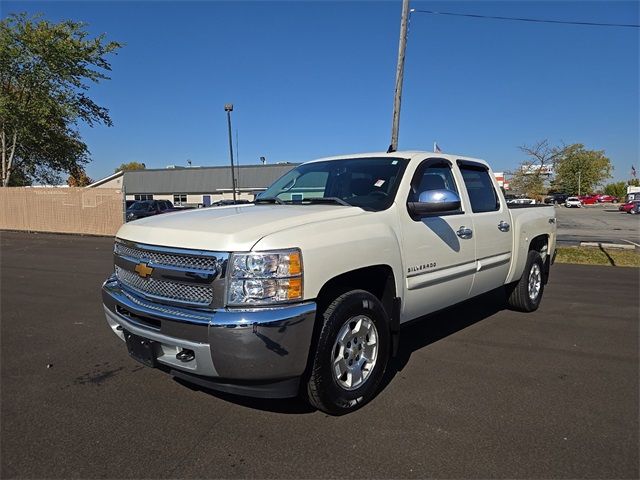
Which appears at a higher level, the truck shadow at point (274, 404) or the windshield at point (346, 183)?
the windshield at point (346, 183)

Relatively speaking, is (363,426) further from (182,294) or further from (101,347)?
(101,347)

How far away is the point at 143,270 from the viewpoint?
317 cm

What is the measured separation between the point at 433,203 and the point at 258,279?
5.19 ft

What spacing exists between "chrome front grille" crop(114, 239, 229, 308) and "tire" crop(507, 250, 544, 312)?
4.27 meters

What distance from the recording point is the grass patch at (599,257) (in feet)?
33.3

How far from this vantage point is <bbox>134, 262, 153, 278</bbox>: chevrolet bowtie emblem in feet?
10.2

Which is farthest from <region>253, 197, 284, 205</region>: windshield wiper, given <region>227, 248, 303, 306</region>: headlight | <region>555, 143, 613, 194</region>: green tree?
<region>555, 143, 613, 194</region>: green tree

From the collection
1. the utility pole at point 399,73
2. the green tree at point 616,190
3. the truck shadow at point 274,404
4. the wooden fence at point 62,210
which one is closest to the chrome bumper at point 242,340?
the truck shadow at point 274,404

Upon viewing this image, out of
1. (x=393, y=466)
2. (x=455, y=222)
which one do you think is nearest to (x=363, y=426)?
(x=393, y=466)

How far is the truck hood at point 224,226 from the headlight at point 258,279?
0.09m

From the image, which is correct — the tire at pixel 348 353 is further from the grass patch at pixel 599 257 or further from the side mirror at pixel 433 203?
the grass patch at pixel 599 257

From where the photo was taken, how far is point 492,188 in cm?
528

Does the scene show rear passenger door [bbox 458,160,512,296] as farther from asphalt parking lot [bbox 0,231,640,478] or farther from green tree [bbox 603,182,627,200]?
green tree [bbox 603,182,627,200]

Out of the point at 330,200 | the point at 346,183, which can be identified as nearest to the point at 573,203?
the point at 346,183
